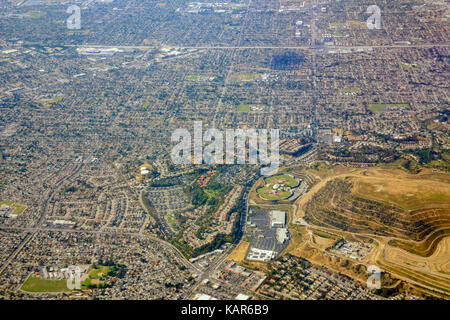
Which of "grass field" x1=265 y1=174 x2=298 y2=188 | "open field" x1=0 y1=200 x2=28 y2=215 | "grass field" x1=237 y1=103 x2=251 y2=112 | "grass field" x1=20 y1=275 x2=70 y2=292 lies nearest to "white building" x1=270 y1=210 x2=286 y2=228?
"grass field" x1=265 y1=174 x2=298 y2=188

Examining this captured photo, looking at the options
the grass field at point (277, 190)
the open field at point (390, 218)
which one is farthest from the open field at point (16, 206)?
the open field at point (390, 218)

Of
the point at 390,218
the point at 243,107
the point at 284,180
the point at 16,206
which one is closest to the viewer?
the point at 390,218

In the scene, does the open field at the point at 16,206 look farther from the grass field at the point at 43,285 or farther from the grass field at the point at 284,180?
the grass field at the point at 284,180

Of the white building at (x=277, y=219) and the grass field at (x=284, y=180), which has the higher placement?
the grass field at (x=284, y=180)

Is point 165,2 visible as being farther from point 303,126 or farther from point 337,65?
point 303,126

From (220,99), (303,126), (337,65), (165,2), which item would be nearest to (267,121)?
(303,126)

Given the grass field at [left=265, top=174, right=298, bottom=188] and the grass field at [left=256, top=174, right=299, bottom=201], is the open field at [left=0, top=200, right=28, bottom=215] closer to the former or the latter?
the grass field at [left=256, top=174, right=299, bottom=201]

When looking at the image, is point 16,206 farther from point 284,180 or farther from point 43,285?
point 284,180

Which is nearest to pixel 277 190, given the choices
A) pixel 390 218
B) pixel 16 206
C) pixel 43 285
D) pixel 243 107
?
pixel 390 218
